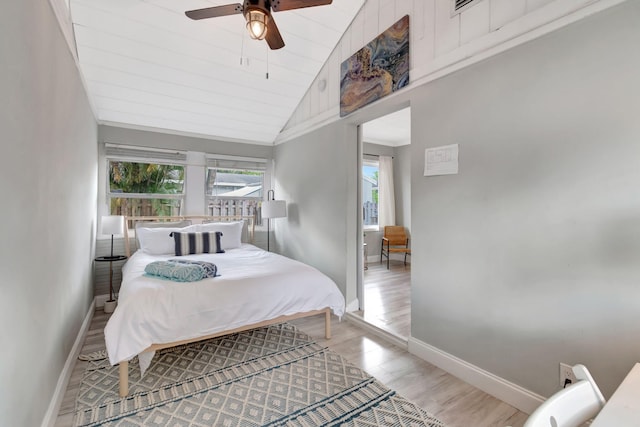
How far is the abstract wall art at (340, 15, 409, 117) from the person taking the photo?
8.13 ft

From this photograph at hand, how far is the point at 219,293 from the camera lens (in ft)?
7.27

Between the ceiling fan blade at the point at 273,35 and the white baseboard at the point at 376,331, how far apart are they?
2.60 metres

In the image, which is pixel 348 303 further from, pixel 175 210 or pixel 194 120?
pixel 194 120

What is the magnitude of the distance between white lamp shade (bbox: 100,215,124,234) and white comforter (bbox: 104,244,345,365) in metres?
0.66

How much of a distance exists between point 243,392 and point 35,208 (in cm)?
158

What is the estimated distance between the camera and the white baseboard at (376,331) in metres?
2.56

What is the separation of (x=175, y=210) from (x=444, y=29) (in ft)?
12.7

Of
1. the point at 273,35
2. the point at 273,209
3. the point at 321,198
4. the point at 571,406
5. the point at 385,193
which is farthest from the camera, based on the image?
the point at 385,193

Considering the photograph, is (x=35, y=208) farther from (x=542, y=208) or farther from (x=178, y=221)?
(x=178, y=221)

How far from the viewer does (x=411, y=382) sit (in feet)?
6.70

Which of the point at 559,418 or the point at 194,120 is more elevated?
the point at 194,120

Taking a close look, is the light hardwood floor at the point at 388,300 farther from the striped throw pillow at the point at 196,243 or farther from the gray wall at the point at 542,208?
the striped throw pillow at the point at 196,243

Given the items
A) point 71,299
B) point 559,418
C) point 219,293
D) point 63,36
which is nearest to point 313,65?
point 63,36

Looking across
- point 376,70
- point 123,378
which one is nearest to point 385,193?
point 376,70
